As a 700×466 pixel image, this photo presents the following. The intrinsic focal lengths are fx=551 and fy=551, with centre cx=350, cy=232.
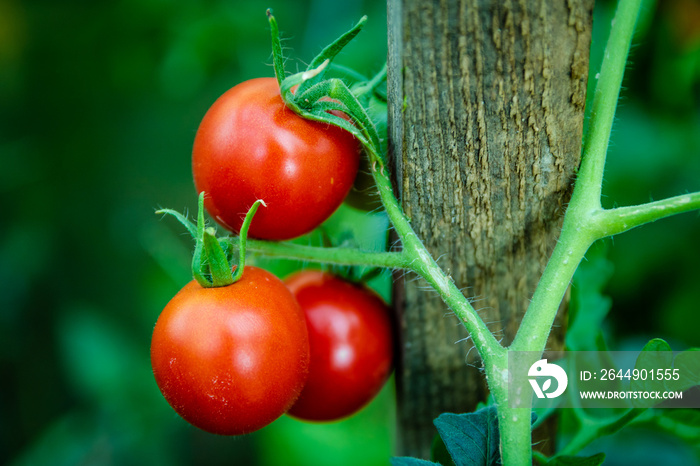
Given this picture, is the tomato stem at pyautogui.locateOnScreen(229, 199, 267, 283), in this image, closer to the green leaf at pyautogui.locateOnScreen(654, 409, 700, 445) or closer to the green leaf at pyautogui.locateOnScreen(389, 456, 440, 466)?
the green leaf at pyautogui.locateOnScreen(389, 456, 440, 466)

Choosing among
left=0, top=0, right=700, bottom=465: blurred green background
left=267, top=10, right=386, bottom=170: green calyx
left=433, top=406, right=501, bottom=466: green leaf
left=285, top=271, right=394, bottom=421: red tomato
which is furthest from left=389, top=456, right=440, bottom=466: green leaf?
left=0, top=0, right=700, bottom=465: blurred green background

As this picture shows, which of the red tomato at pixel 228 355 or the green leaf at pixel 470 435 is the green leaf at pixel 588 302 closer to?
the green leaf at pixel 470 435

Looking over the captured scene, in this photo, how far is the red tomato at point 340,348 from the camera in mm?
625

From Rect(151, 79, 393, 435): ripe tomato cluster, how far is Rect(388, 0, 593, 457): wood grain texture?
0.28 feet

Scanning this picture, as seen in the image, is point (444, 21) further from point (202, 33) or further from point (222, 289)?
point (202, 33)

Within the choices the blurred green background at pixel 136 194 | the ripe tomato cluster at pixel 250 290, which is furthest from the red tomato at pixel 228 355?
the blurred green background at pixel 136 194

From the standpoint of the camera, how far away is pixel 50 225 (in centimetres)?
168

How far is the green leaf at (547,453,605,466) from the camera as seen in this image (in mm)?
454

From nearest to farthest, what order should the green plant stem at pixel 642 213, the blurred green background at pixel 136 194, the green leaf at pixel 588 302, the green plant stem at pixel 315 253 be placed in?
the green plant stem at pixel 642 213 → the green plant stem at pixel 315 253 → the green leaf at pixel 588 302 → the blurred green background at pixel 136 194

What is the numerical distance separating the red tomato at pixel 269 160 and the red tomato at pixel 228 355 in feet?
0.26

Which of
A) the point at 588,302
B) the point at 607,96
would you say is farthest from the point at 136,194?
the point at 607,96

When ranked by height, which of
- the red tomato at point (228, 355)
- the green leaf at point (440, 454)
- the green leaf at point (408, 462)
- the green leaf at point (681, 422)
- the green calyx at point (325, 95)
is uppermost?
the green calyx at point (325, 95)

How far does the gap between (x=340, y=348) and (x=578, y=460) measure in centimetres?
27

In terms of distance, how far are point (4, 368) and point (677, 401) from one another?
1.75m
